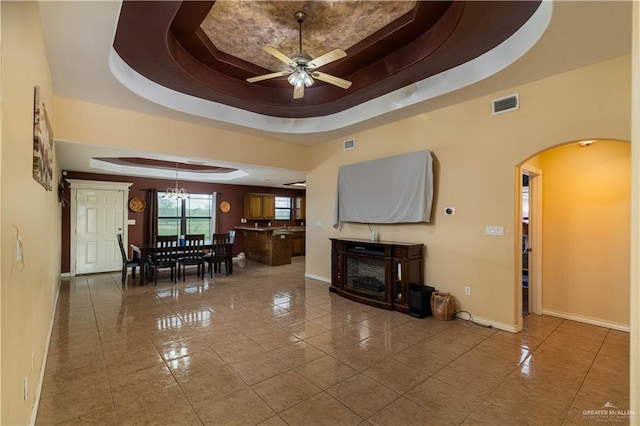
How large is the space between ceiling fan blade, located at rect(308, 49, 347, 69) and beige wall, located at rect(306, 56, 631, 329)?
2138 mm

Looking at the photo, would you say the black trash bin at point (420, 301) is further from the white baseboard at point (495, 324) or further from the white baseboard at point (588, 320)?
the white baseboard at point (588, 320)

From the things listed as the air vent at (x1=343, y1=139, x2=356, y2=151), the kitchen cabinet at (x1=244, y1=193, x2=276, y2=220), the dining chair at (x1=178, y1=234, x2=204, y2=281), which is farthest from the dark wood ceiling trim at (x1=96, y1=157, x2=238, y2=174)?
the air vent at (x1=343, y1=139, x2=356, y2=151)

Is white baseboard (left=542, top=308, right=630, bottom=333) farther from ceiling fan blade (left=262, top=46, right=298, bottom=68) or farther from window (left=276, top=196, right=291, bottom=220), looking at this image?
window (left=276, top=196, right=291, bottom=220)

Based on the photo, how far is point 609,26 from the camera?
7.95 ft

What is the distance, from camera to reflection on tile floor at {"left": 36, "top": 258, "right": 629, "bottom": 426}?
7.00 feet

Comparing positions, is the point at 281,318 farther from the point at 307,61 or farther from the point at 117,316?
the point at 307,61

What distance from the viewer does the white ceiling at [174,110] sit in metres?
2.23

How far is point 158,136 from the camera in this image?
14.8 ft

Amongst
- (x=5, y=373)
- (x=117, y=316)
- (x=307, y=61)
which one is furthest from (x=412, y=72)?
(x=117, y=316)

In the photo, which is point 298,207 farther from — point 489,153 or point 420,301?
point 489,153

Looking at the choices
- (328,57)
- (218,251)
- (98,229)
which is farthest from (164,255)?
(328,57)

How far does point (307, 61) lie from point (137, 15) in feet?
4.97

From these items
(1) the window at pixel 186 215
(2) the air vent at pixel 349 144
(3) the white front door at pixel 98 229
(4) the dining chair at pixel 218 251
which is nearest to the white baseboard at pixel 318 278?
(4) the dining chair at pixel 218 251

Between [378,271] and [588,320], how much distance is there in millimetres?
2718
